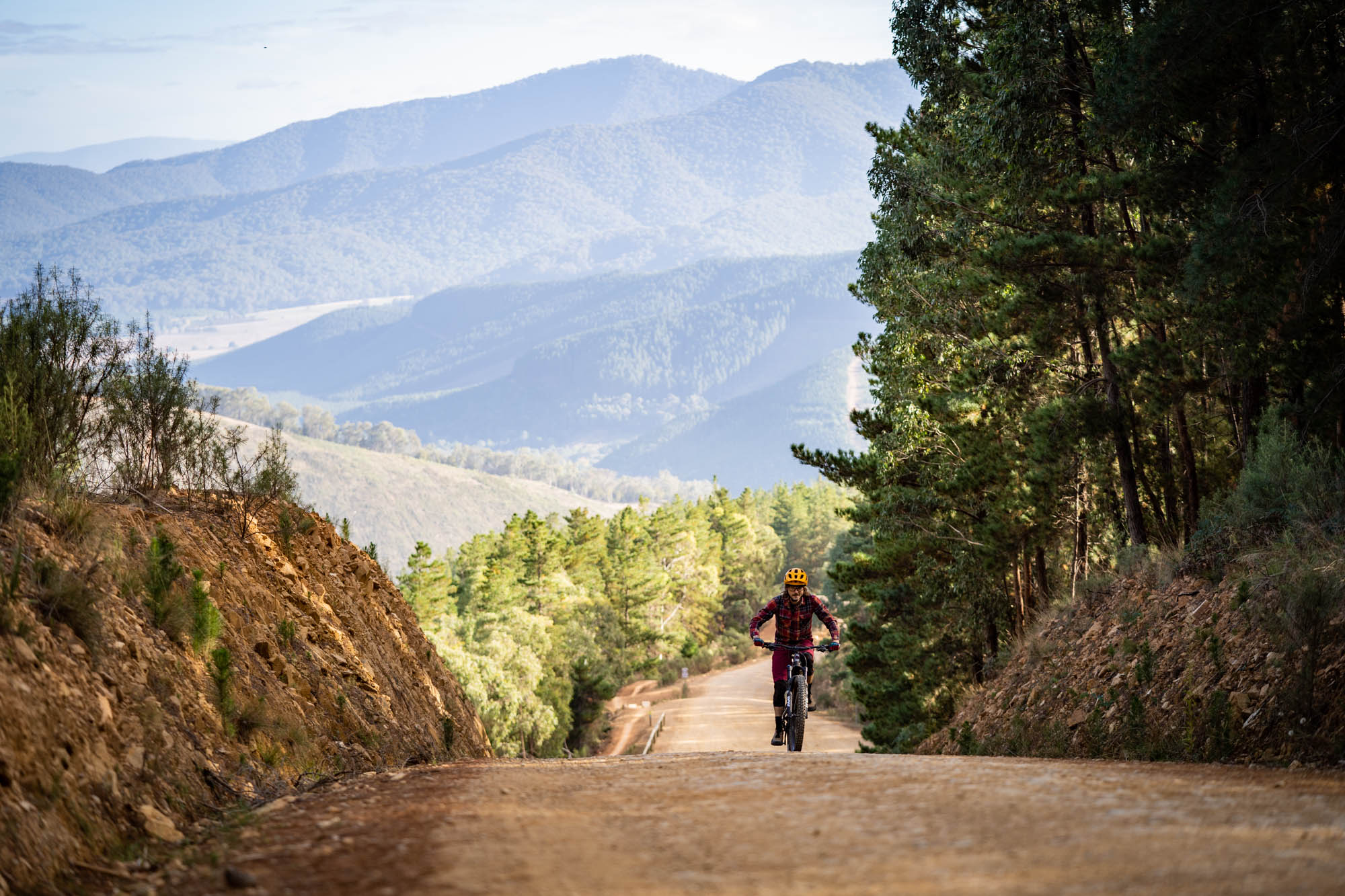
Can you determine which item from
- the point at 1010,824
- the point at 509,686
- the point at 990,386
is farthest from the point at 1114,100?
the point at 509,686

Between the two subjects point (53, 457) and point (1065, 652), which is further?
point (1065, 652)

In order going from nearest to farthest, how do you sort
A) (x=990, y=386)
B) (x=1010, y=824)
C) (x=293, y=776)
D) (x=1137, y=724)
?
1. (x=1010, y=824)
2. (x=293, y=776)
3. (x=1137, y=724)
4. (x=990, y=386)

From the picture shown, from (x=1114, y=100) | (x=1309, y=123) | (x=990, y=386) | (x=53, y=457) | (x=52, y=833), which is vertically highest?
(x=1114, y=100)

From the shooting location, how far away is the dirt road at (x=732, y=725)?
4053cm

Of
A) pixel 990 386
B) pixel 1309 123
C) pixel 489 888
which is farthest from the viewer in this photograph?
pixel 990 386

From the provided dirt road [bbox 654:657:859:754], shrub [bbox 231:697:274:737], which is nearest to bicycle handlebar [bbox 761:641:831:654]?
shrub [bbox 231:697:274:737]

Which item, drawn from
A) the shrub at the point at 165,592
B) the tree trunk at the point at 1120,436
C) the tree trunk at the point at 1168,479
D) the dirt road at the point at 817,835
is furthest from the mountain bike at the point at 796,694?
the tree trunk at the point at 1168,479

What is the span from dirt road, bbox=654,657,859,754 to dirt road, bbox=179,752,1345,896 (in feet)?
79.8

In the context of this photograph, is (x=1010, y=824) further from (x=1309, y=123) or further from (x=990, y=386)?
(x=990, y=386)

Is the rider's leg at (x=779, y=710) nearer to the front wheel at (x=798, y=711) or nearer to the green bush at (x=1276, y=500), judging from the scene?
the front wheel at (x=798, y=711)

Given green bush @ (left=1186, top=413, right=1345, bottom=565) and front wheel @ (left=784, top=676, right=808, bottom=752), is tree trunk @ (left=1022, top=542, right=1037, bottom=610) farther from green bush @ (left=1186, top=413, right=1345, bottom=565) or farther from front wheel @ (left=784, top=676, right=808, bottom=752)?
front wheel @ (left=784, top=676, right=808, bottom=752)

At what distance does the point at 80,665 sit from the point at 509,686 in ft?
124

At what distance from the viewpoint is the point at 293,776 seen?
7.85 metres

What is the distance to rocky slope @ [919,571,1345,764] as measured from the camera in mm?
8359
